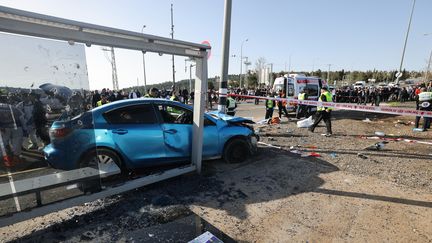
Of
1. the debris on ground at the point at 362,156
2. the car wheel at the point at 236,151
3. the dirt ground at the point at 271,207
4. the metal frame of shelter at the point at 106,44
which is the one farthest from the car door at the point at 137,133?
the debris on ground at the point at 362,156

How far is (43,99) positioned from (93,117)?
1.10 metres

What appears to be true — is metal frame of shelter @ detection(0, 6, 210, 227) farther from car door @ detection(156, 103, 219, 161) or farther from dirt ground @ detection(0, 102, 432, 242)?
dirt ground @ detection(0, 102, 432, 242)

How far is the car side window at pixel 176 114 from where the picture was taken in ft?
16.3

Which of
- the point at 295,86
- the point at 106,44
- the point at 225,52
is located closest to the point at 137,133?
the point at 106,44

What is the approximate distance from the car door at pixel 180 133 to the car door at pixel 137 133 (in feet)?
0.47

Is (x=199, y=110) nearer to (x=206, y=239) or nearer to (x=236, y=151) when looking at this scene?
(x=236, y=151)

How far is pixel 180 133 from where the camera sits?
4.92 metres

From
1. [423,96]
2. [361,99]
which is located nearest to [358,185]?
[423,96]

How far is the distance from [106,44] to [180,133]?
2163 millimetres

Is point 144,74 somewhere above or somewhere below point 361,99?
above

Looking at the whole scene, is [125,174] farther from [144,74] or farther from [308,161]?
[144,74]

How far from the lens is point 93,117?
4250 mm

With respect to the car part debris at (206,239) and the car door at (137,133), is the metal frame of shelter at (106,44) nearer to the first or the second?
the car door at (137,133)

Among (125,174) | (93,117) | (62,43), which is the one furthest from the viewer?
(125,174)
